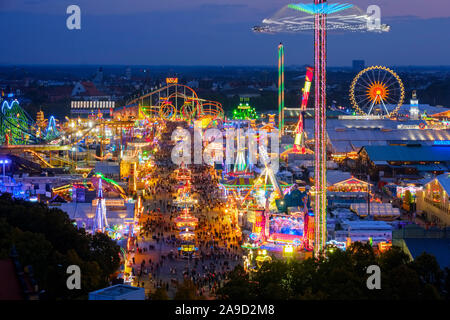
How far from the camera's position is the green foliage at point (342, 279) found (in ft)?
52.7

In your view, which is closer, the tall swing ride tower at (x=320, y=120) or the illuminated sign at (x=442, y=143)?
the tall swing ride tower at (x=320, y=120)

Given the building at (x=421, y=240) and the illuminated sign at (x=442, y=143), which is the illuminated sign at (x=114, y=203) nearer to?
the building at (x=421, y=240)

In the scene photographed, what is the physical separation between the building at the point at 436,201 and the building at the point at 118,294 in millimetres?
16602

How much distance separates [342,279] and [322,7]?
316 inches

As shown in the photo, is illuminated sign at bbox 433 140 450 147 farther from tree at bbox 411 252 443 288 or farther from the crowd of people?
tree at bbox 411 252 443 288

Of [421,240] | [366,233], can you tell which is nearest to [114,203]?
[366,233]

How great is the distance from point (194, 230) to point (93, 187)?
4.78 metres

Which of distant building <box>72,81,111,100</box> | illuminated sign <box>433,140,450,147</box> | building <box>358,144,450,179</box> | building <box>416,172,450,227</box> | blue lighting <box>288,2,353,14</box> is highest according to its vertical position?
distant building <box>72,81,111,100</box>

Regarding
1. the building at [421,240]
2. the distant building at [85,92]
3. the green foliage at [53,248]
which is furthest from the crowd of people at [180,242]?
the distant building at [85,92]

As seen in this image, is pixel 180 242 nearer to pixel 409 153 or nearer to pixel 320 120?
pixel 320 120

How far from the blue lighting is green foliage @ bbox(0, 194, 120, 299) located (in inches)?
345

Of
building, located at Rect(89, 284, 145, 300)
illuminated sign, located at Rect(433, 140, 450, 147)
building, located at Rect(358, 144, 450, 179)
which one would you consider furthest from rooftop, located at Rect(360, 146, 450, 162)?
building, located at Rect(89, 284, 145, 300)

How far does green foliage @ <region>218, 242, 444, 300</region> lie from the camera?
1608cm
